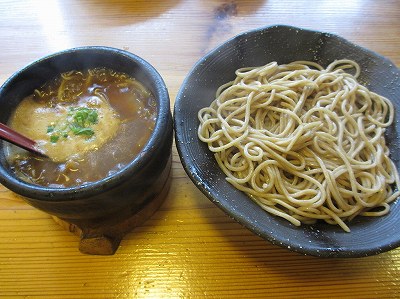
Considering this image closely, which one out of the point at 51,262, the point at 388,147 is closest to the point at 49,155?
the point at 51,262

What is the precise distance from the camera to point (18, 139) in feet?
4.09

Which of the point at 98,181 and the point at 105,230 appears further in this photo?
the point at 105,230

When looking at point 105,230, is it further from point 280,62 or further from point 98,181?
point 280,62

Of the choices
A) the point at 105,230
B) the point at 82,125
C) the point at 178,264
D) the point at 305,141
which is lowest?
the point at 178,264

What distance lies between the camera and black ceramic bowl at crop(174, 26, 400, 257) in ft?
4.06

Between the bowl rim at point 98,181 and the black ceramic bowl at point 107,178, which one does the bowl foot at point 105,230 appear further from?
the bowl rim at point 98,181

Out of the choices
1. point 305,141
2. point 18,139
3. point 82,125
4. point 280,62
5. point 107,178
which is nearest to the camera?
point 107,178

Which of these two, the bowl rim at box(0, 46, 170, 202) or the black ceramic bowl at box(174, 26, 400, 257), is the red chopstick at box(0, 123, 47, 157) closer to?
the bowl rim at box(0, 46, 170, 202)

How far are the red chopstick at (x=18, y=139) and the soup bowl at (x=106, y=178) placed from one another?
0.29 feet

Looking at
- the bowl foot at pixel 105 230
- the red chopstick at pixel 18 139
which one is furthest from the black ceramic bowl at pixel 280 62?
the red chopstick at pixel 18 139

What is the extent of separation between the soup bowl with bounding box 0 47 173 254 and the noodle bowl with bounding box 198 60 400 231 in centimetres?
31

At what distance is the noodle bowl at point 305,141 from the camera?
1451mm

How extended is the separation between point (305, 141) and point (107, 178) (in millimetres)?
868

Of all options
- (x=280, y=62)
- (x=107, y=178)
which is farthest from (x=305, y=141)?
(x=107, y=178)
